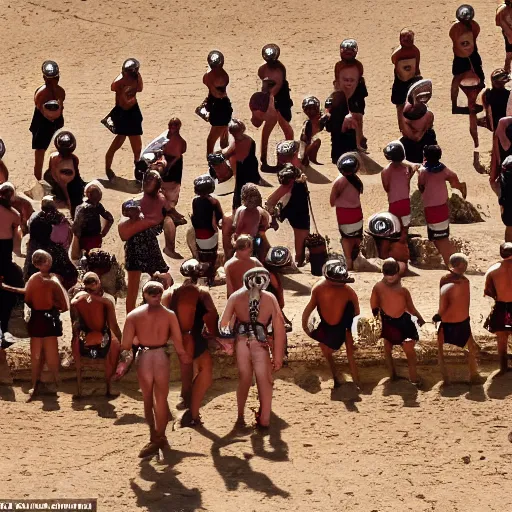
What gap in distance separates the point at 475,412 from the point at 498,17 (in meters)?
9.95

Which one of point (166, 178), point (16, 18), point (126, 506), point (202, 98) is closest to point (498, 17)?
point (202, 98)

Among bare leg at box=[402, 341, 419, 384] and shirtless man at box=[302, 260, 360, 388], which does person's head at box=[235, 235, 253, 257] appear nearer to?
shirtless man at box=[302, 260, 360, 388]

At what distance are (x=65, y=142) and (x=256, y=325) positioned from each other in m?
5.34

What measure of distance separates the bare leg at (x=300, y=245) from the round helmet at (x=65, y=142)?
110 inches

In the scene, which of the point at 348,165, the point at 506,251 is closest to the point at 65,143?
the point at 348,165

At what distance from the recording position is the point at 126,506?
16.5m

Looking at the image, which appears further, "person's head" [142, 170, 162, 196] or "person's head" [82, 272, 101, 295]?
"person's head" [142, 170, 162, 196]

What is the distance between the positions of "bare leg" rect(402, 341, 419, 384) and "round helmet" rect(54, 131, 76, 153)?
17.7 feet

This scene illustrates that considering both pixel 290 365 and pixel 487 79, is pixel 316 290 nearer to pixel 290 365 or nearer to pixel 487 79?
pixel 290 365

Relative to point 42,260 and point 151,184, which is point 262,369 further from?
point 151,184

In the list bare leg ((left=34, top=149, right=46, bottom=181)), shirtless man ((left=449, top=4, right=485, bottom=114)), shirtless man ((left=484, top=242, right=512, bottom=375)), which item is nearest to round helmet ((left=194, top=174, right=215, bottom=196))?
shirtless man ((left=484, top=242, right=512, bottom=375))

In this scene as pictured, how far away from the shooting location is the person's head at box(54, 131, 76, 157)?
22.1m

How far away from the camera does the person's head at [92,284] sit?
1838 cm

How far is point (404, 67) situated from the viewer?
82.8 feet
